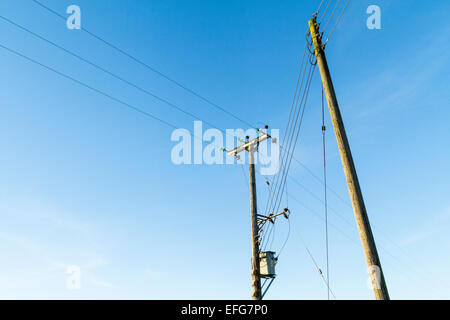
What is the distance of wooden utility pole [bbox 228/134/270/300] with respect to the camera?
1211 cm

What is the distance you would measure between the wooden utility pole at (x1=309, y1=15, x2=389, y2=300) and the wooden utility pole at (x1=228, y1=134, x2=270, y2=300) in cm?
734

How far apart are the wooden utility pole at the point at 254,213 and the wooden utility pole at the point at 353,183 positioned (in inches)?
289

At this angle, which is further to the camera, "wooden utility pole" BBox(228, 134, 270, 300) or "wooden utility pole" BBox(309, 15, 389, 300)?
"wooden utility pole" BBox(228, 134, 270, 300)

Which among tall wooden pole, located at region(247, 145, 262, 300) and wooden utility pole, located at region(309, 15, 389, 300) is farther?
tall wooden pole, located at region(247, 145, 262, 300)

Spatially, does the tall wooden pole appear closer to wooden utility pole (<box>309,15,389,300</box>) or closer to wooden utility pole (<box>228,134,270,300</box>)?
wooden utility pole (<box>228,134,270,300</box>)

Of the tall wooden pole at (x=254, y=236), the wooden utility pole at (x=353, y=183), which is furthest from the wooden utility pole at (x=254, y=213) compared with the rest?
the wooden utility pole at (x=353, y=183)

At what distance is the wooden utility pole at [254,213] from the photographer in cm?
1211

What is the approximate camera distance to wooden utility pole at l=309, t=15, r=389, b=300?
5.25 meters

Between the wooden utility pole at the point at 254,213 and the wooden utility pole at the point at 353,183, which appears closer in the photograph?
the wooden utility pole at the point at 353,183

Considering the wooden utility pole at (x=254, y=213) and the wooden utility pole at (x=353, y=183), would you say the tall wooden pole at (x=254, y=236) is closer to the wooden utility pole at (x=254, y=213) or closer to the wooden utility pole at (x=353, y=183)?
the wooden utility pole at (x=254, y=213)

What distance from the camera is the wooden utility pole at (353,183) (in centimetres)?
525

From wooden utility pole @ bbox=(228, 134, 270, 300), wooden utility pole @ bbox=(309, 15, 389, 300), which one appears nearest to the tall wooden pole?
wooden utility pole @ bbox=(228, 134, 270, 300)
